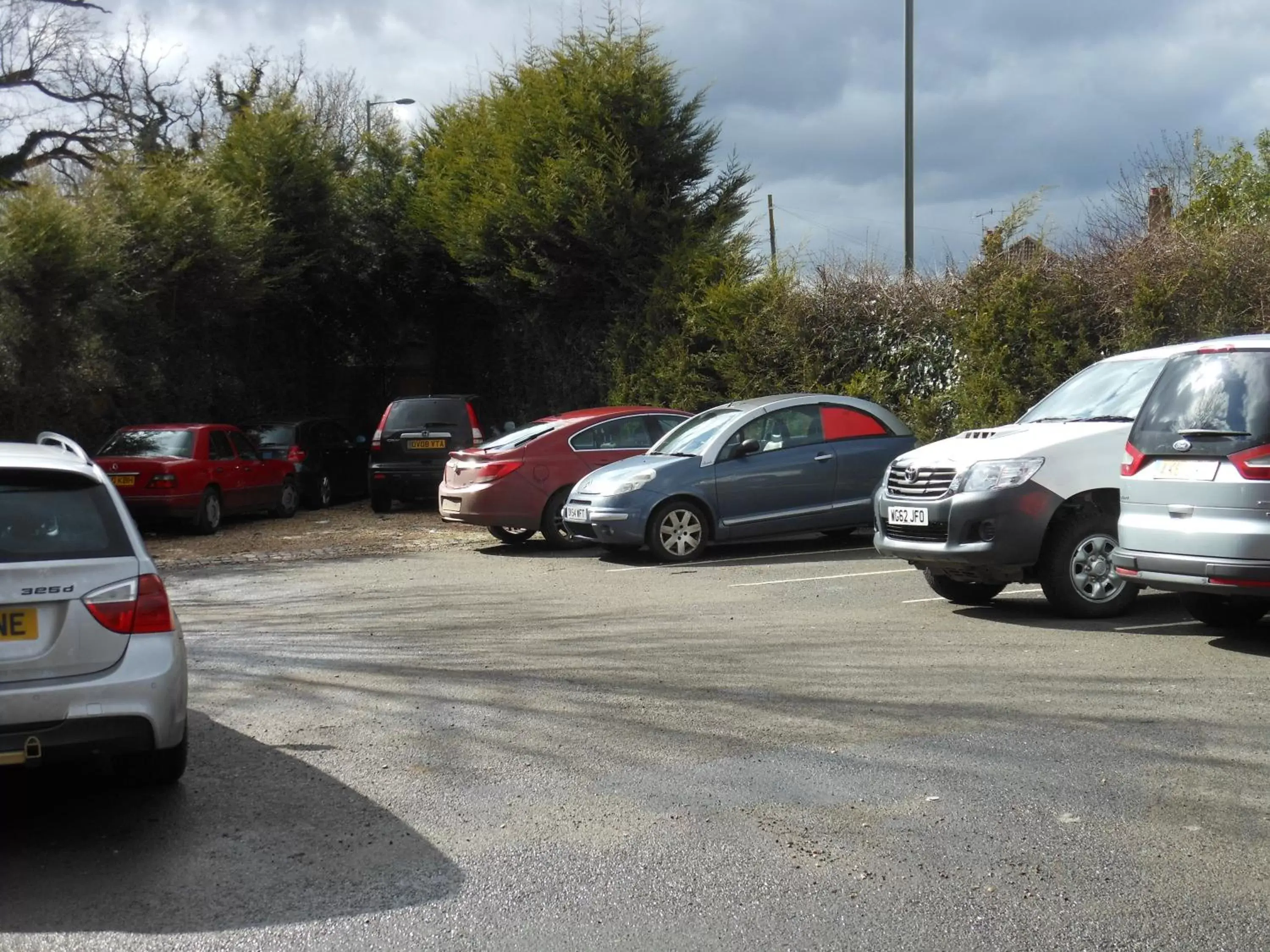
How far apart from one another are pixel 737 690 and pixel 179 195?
1962 cm

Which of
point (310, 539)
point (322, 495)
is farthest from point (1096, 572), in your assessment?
point (322, 495)

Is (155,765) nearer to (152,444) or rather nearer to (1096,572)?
(1096,572)

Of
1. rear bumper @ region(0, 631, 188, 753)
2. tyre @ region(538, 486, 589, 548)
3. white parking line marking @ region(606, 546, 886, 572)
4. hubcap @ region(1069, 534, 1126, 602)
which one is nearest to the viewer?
rear bumper @ region(0, 631, 188, 753)

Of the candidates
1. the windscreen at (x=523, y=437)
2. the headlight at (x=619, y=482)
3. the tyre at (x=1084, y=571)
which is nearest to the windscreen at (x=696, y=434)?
the headlight at (x=619, y=482)

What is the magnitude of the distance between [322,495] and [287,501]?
4.43 ft

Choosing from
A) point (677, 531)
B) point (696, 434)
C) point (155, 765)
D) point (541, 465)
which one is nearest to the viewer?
point (155, 765)

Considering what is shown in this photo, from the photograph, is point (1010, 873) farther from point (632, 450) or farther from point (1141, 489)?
point (632, 450)

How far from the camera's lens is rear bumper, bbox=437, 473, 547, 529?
49.3 ft

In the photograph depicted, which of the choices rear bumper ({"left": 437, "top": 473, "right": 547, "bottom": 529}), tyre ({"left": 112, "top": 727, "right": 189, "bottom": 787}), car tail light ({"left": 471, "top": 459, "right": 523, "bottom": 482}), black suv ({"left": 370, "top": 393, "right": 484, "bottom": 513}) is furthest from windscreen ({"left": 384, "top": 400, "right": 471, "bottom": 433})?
tyre ({"left": 112, "top": 727, "right": 189, "bottom": 787})

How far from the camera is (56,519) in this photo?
17.2 feet

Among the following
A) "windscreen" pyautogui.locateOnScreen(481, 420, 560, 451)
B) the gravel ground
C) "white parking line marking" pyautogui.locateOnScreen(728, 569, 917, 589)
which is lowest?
"white parking line marking" pyautogui.locateOnScreen(728, 569, 917, 589)

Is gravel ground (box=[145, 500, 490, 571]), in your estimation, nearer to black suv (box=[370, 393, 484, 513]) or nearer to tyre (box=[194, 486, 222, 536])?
tyre (box=[194, 486, 222, 536])

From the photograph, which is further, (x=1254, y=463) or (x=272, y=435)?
(x=272, y=435)

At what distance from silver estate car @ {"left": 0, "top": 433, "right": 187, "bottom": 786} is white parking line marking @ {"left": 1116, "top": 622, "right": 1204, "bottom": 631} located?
6214mm
